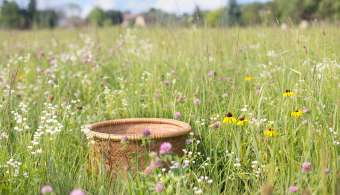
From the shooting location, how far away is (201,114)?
306 centimetres

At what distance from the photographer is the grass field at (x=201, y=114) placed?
2.12 metres

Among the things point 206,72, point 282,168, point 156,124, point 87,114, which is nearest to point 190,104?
point 156,124

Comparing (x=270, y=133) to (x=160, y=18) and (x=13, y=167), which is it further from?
(x=160, y=18)

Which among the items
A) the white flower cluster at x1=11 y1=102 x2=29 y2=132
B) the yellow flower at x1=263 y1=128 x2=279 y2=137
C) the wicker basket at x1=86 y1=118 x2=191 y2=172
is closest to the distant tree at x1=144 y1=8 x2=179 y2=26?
the white flower cluster at x1=11 y1=102 x2=29 y2=132

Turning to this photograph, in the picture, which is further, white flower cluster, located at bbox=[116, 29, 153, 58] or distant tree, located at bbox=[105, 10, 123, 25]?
distant tree, located at bbox=[105, 10, 123, 25]

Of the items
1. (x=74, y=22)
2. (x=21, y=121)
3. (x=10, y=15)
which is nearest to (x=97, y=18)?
(x=74, y=22)

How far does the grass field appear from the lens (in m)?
2.12

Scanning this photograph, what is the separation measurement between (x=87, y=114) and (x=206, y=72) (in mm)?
997

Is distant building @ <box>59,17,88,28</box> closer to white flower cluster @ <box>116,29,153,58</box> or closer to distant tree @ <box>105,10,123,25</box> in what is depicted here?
distant tree @ <box>105,10,123,25</box>

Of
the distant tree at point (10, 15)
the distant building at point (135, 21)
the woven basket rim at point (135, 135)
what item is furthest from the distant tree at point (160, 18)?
the woven basket rim at point (135, 135)

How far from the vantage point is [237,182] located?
2266 millimetres

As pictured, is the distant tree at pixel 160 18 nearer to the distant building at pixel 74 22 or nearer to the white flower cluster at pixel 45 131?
the distant building at pixel 74 22

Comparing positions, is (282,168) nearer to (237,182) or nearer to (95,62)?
(237,182)

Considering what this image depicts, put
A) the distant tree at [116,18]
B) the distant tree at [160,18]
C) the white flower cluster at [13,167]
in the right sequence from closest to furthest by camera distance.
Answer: the white flower cluster at [13,167] → the distant tree at [160,18] → the distant tree at [116,18]
